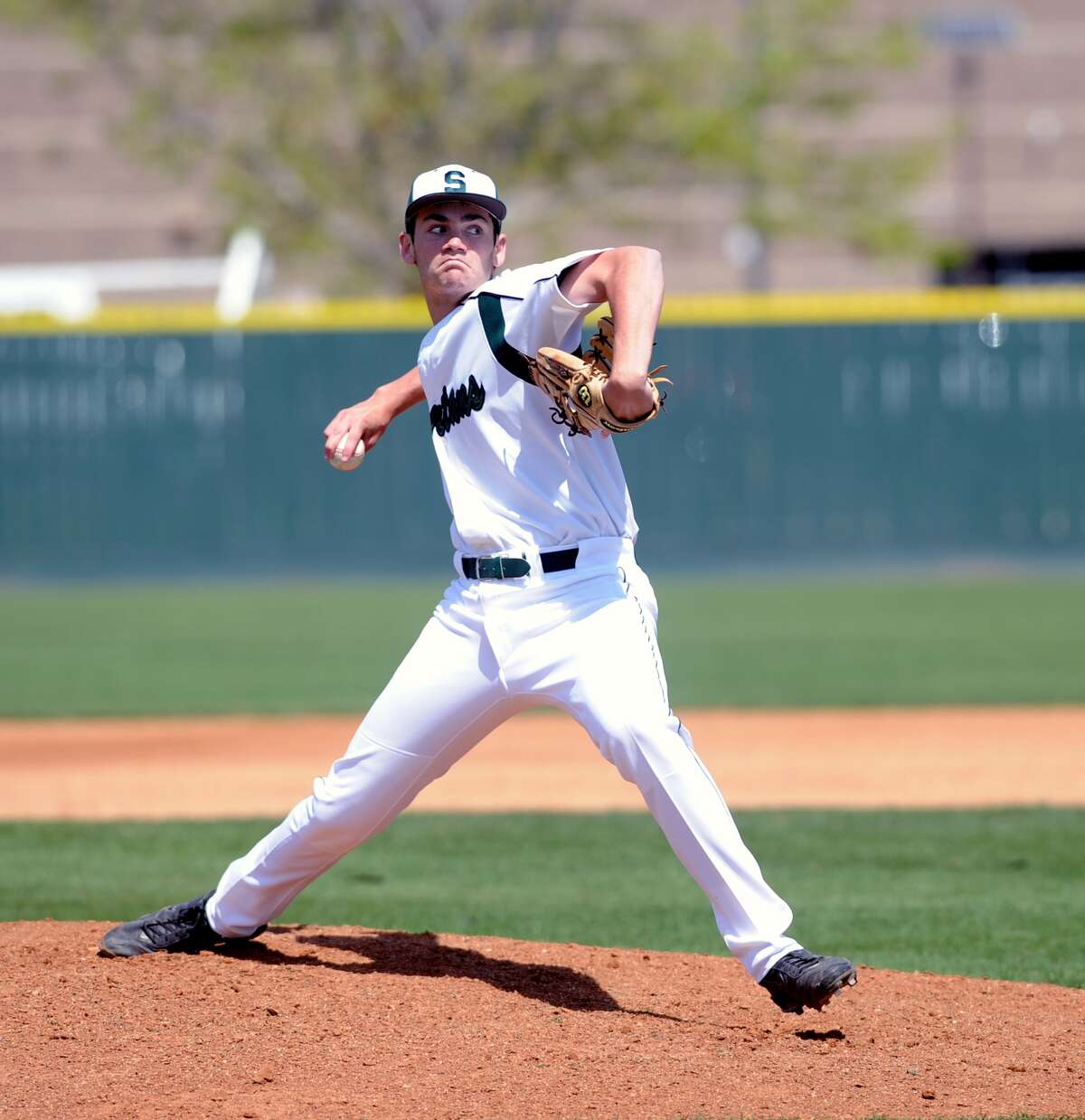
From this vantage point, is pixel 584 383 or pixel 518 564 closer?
pixel 584 383

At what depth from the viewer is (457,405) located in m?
Answer: 3.82

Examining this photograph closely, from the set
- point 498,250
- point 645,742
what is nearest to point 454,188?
point 498,250

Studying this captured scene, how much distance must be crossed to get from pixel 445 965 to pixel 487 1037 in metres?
0.62

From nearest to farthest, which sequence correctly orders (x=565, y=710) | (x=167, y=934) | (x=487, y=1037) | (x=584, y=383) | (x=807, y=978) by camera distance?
(x=584, y=383)
(x=807, y=978)
(x=487, y=1037)
(x=565, y=710)
(x=167, y=934)

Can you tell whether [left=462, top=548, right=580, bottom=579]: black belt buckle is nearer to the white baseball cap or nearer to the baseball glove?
the baseball glove

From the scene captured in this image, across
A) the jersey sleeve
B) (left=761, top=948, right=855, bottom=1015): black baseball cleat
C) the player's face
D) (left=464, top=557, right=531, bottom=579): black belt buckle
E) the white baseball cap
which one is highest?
the white baseball cap

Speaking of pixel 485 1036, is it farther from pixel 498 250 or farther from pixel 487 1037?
pixel 498 250

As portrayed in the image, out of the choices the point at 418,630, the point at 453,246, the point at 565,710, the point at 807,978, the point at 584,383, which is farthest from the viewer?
the point at 418,630

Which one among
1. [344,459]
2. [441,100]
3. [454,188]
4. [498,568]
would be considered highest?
[441,100]

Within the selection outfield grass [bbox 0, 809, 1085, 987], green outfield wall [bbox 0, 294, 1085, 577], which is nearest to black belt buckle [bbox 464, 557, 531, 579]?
outfield grass [bbox 0, 809, 1085, 987]

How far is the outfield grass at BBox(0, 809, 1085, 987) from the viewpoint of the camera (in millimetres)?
5008

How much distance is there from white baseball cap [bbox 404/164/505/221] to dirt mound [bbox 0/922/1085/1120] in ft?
5.71

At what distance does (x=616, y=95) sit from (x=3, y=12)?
7232mm

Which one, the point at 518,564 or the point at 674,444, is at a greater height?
the point at 674,444
